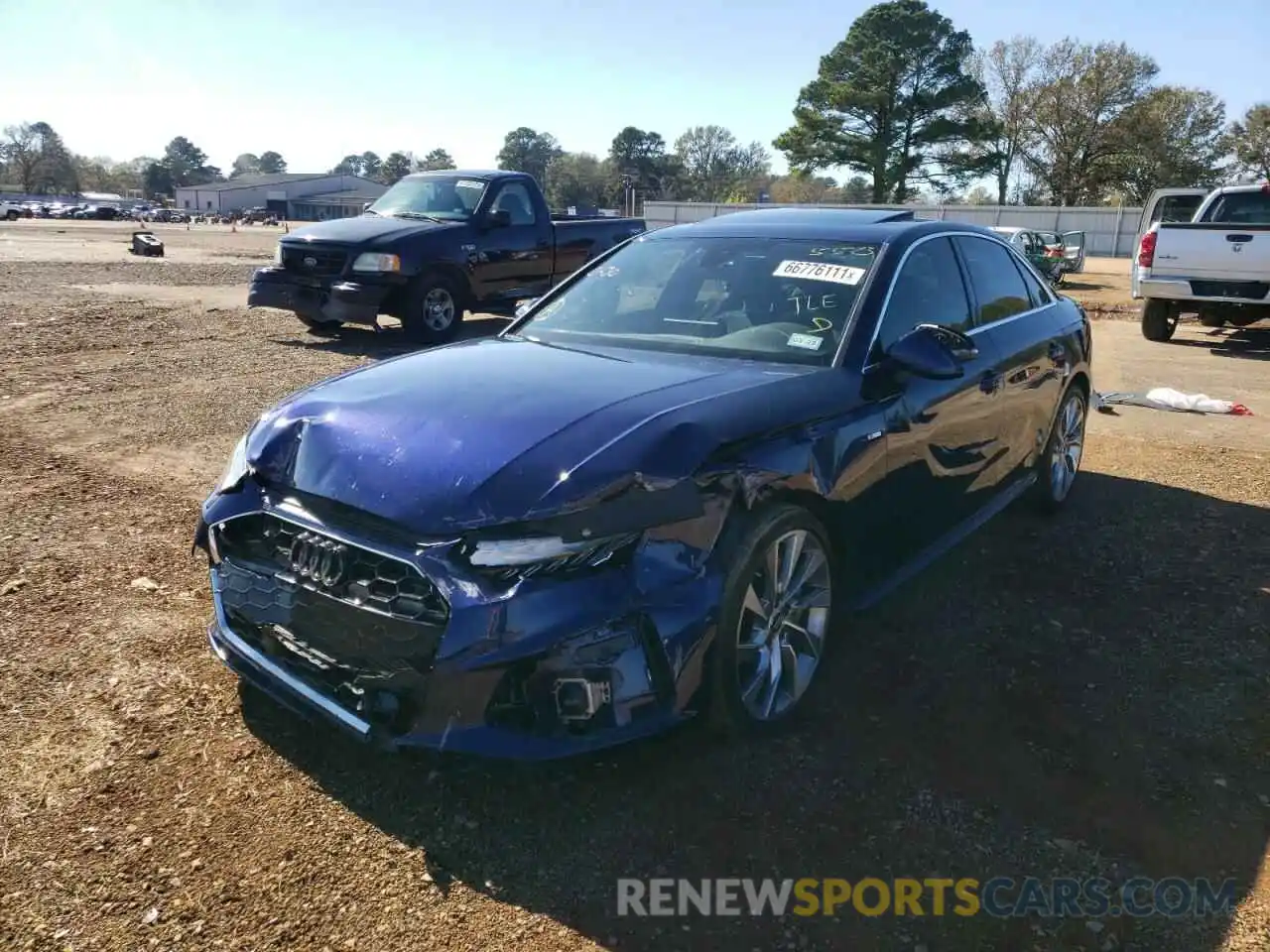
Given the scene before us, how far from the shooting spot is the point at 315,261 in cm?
998

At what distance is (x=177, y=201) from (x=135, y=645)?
140m

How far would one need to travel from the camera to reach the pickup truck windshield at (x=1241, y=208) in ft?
40.0

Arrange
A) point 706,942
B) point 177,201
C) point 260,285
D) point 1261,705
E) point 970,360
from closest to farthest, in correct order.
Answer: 1. point 706,942
2. point 1261,705
3. point 970,360
4. point 260,285
5. point 177,201

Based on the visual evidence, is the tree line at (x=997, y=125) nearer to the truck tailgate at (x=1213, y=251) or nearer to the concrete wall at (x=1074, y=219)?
the concrete wall at (x=1074, y=219)

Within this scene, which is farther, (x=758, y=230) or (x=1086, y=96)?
(x=1086, y=96)

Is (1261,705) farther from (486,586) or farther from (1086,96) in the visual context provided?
(1086,96)

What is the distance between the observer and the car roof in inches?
158

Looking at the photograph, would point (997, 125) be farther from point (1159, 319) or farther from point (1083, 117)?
point (1159, 319)

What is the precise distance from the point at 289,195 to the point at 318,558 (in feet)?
415

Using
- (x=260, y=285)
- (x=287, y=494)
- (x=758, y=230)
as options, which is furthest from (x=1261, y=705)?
(x=260, y=285)

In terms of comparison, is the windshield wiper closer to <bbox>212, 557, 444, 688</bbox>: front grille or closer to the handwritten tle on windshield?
the handwritten tle on windshield

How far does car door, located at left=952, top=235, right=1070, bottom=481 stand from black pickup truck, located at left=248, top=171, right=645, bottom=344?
583 cm

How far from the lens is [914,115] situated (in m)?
54.0

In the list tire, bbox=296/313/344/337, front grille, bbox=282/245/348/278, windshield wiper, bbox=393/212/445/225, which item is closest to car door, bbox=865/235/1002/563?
front grille, bbox=282/245/348/278
